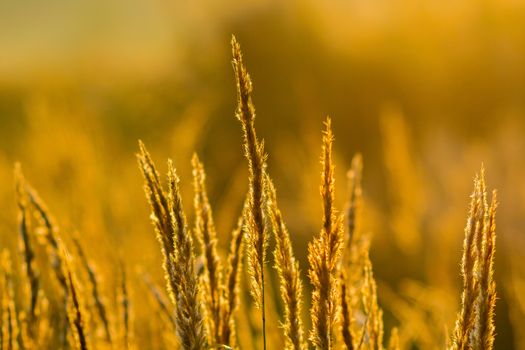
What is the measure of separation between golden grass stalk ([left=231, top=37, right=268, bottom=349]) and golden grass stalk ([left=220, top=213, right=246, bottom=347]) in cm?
10

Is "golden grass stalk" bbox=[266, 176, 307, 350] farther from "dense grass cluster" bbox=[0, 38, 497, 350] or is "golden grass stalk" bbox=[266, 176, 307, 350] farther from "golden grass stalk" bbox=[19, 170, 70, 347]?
"golden grass stalk" bbox=[19, 170, 70, 347]

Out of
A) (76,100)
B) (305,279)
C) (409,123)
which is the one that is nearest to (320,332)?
(76,100)

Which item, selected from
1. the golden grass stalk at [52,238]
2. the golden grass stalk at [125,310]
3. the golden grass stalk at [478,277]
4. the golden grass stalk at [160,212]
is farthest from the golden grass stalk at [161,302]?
the golden grass stalk at [478,277]

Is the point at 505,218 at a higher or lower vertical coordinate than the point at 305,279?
higher

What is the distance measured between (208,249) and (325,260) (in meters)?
0.19

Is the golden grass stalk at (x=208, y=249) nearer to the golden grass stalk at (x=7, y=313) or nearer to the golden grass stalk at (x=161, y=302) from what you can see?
the golden grass stalk at (x=161, y=302)

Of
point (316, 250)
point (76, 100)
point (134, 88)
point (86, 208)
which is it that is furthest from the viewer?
point (134, 88)

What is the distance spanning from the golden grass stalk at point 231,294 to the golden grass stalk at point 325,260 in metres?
0.18

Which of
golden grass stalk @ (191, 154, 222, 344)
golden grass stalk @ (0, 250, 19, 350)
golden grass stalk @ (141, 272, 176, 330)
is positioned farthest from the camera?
golden grass stalk @ (141, 272, 176, 330)

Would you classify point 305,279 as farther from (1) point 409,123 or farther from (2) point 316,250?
(2) point 316,250

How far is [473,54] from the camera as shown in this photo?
5.21 m

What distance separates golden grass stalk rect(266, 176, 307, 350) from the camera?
0.81 m

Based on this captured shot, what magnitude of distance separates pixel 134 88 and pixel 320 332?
4941mm

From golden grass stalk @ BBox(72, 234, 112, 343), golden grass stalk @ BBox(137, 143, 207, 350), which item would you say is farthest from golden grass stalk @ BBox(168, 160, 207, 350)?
golden grass stalk @ BBox(72, 234, 112, 343)
